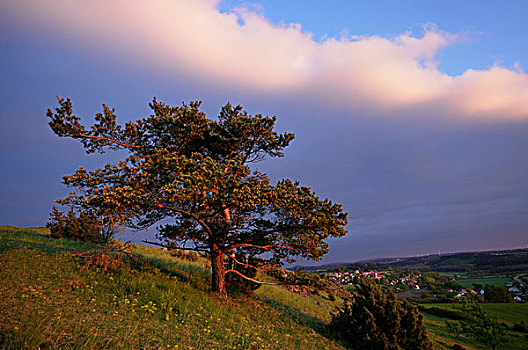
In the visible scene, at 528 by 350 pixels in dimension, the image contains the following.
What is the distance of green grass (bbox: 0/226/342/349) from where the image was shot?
5449mm

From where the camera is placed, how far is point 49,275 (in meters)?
9.45

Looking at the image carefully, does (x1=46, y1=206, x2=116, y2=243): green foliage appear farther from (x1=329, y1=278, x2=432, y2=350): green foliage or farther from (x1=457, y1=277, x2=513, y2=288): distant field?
(x1=457, y1=277, x2=513, y2=288): distant field

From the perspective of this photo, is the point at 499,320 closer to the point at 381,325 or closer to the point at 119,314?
the point at 381,325

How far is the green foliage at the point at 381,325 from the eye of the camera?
1256 centimetres

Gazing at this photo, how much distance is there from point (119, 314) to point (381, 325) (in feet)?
39.7

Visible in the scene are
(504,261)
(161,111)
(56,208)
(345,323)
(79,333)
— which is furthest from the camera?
(504,261)

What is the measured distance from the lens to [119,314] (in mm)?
7508

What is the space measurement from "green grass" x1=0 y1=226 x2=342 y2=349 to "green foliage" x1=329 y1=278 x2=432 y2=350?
158 cm

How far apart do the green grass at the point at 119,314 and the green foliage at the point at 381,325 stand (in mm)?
1579

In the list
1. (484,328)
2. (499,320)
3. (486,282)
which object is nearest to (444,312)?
(499,320)

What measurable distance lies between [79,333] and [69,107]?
920cm

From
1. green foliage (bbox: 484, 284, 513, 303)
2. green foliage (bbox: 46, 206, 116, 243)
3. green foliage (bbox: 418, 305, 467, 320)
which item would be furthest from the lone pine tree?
green foliage (bbox: 484, 284, 513, 303)

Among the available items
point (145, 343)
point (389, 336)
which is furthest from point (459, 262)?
point (145, 343)

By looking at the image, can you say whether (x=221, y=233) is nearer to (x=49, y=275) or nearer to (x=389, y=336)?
(x=49, y=275)
